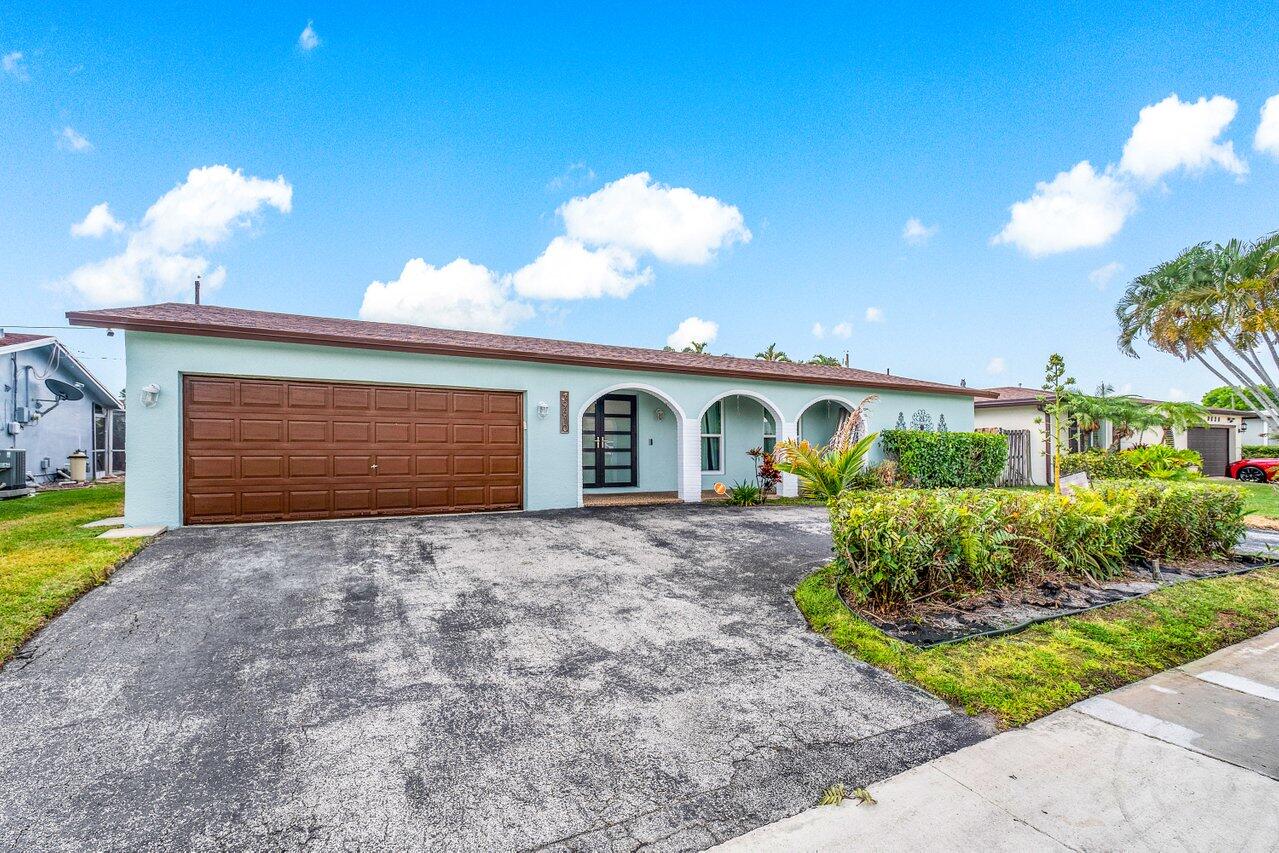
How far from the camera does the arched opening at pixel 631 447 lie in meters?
12.8

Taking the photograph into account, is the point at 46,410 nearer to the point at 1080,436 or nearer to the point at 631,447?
the point at 631,447

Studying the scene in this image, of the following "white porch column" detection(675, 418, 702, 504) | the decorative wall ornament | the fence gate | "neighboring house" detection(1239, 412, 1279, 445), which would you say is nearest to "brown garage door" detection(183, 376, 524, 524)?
"white porch column" detection(675, 418, 702, 504)

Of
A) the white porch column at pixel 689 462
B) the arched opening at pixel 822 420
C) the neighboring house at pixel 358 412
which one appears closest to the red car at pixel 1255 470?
the arched opening at pixel 822 420

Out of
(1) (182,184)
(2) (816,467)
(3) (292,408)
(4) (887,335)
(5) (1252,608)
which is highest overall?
(1) (182,184)

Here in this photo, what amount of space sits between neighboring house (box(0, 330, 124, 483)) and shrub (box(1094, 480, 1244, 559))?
72.1 ft

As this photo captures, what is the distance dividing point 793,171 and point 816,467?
10324mm

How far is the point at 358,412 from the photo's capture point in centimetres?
893

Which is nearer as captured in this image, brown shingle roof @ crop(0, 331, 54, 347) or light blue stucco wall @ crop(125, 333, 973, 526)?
light blue stucco wall @ crop(125, 333, 973, 526)

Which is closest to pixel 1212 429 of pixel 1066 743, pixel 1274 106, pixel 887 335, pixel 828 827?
pixel 887 335

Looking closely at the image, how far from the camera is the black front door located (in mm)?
12734

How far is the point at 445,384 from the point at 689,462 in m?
5.19

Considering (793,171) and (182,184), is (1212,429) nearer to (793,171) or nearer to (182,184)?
(793,171)

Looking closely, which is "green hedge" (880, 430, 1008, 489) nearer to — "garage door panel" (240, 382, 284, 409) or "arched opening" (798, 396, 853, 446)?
"arched opening" (798, 396, 853, 446)

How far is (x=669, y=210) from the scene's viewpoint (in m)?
17.2
